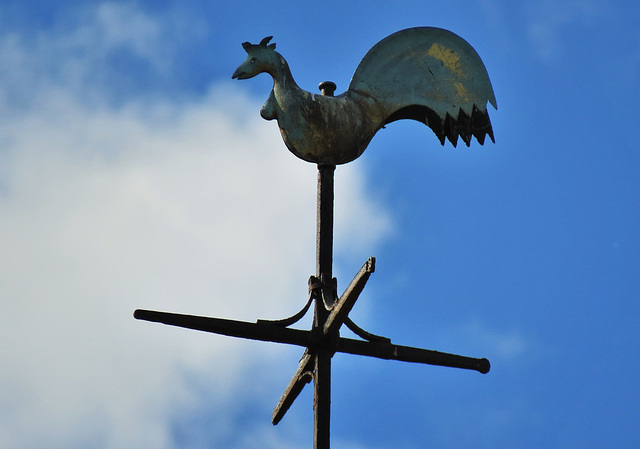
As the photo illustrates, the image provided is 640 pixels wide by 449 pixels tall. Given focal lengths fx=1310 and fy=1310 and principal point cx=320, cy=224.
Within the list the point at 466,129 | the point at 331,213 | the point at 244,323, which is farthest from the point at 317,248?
the point at 466,129

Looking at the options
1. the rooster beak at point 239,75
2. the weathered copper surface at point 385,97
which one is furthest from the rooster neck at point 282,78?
the rooster beak at point 239,75

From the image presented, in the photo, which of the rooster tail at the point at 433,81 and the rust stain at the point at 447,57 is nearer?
the rooster tail at the point at 433,81

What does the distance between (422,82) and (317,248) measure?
117 centimetres

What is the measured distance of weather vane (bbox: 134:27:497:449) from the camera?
18.6 ft

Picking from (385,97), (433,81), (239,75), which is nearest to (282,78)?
(239,75)

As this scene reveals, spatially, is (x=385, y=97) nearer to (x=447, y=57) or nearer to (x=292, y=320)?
(x=447, y=57)

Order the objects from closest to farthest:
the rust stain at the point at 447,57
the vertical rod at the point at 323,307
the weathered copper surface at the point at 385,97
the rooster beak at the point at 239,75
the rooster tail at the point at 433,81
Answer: the vertical rod at the point at 323,307 → the weathered copper surface at the point at 385,97 → the rooster beak at the point at 239,75 → the rooster tail at the point at 433,81 → the rust stain at the point at 447,57

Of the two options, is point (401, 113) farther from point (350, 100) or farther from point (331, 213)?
point (331, 213)

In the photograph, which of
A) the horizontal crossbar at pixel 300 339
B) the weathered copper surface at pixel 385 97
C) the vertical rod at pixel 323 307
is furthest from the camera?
the weathered copper surface at pixel 385 97

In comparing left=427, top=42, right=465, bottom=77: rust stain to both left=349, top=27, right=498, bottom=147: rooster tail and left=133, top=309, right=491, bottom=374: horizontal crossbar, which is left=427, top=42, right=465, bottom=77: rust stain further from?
left=133, top=309, right=491, bottom=374: horizontal crossbar

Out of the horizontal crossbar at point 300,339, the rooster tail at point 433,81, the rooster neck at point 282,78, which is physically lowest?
the horizontal crossbar at point 300,339

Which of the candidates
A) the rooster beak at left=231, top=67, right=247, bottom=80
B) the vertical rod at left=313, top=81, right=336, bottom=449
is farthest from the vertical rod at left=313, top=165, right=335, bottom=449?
the rooster beak at left=231, top=67, right=247, bottom=80

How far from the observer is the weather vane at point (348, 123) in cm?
566

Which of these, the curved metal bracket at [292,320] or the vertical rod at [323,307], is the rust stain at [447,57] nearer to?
the vertical rod at [323,307]
